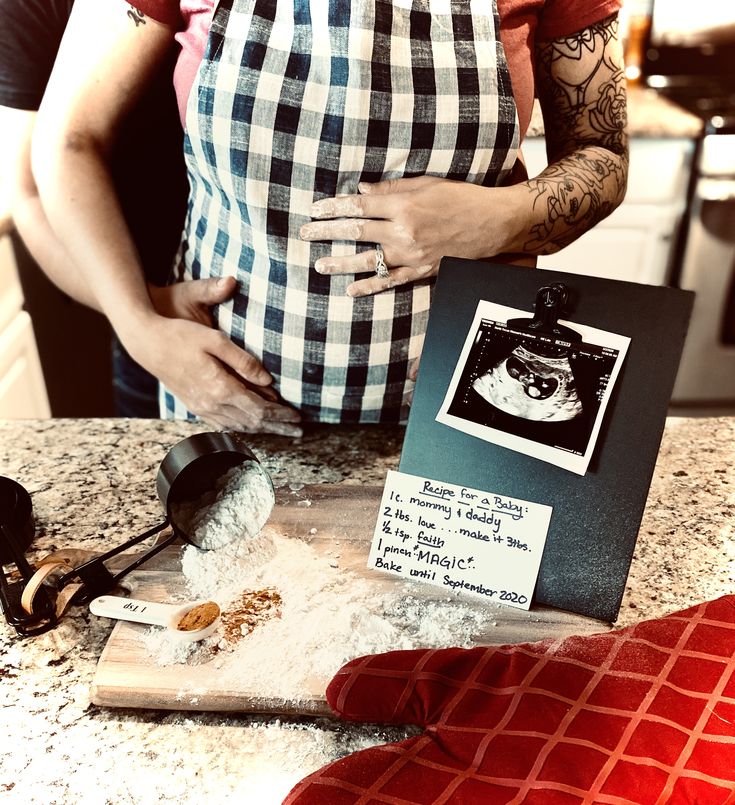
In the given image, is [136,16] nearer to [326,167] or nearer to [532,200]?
[326,167]

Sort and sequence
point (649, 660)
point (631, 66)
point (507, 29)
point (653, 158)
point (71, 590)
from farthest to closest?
point (631, 66)
point (653, 158)
point (507, 29)
point (71, 590)
point (649, 660)

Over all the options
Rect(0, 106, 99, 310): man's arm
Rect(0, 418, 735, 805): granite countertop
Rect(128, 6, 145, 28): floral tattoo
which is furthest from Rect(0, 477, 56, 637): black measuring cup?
Rect(128, 6, 145, 28): floral tattoo

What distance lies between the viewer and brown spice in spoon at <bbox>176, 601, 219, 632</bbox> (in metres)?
0.60

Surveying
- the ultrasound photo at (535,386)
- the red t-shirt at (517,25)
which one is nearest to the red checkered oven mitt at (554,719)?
the ultrasound photo at (535,386)

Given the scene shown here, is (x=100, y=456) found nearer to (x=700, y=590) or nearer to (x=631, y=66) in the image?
(x=700, y=590)

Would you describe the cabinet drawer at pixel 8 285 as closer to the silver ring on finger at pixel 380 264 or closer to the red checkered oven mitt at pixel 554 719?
the silver ring on finger at pixel 380 264

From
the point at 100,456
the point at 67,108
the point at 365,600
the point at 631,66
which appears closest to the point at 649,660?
the point at 365,600

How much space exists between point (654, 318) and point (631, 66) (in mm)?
2185

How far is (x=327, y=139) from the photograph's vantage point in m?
0.71

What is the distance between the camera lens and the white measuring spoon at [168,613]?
1.96 ft

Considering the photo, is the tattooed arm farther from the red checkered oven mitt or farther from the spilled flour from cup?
the red checkered oven mitt

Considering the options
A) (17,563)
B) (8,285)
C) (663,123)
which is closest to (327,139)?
(17,563)

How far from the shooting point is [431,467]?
690 millimetres

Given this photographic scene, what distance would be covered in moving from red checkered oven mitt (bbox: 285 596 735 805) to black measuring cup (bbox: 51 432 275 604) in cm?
25
